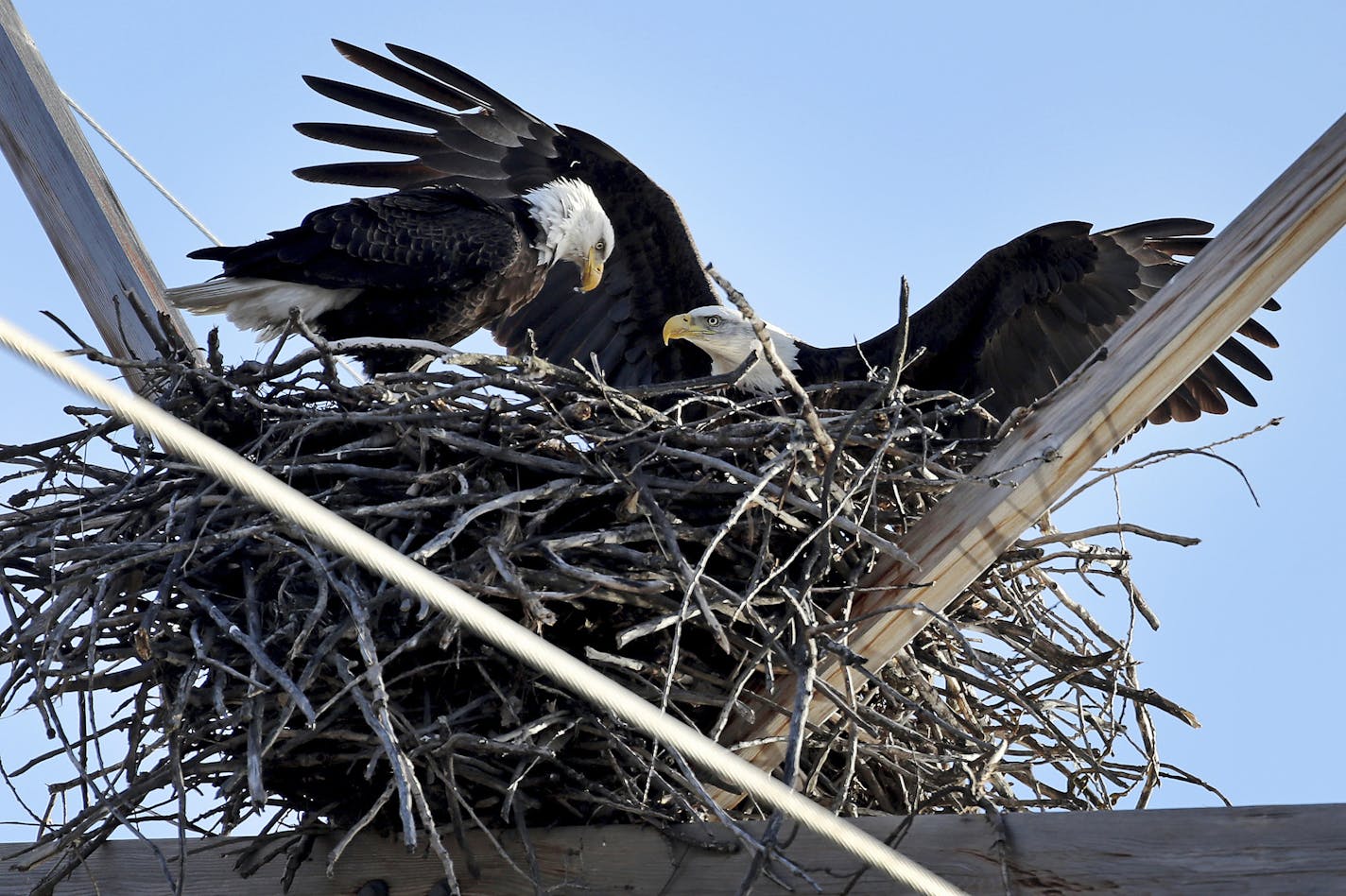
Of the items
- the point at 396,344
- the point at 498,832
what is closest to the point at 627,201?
the point at 396,344

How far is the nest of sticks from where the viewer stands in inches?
121

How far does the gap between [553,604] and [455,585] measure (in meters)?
0.39

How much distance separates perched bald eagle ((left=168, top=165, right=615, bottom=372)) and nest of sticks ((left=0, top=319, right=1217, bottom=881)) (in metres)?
1.26

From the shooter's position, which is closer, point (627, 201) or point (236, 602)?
point (236, 602)

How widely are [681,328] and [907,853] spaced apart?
2.64 meters

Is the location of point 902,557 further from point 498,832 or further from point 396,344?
point 396,344

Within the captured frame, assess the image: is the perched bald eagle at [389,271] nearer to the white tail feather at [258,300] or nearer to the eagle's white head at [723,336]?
the white tail feather at [258,300]

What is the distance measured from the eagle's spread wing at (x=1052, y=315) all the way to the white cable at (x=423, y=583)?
2923 millimetres

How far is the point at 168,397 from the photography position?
367 centimetres

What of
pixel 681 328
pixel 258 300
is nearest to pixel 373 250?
pixel 258 300

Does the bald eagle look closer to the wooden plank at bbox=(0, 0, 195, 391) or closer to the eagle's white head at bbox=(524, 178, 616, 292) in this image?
the eagle's white head at bbox=(524, 178, 616, 292)

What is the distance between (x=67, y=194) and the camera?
4227 millimetres

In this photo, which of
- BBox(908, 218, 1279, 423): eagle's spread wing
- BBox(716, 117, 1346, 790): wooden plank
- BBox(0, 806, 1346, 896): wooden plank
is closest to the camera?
BBox(0, 806, 1346, 896): wooden plank

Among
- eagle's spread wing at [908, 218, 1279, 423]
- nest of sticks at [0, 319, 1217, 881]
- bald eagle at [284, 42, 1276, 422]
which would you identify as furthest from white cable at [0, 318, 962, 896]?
eagle's spread wing at [908, 218, 1279, 423]
